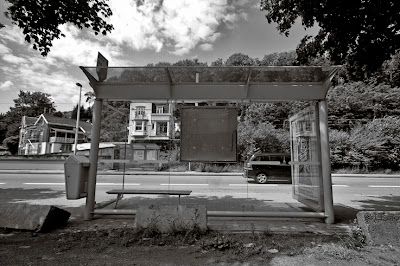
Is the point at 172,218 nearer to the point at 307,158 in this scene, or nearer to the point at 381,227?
the point at 381,227

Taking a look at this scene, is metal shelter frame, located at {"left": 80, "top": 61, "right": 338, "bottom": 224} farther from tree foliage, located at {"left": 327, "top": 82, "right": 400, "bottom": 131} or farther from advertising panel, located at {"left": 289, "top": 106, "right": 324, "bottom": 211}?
tree foliage, located at {"left": 327, "top": 82, "right": 400, "bottom": 131}

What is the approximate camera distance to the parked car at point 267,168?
44.4 feet

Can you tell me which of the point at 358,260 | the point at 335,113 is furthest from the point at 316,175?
the point at 335,113

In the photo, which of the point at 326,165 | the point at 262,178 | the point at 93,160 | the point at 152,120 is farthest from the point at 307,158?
the point at 262,178

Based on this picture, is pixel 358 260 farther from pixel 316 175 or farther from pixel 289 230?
pixel 316 175

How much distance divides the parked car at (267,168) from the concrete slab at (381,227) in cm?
919

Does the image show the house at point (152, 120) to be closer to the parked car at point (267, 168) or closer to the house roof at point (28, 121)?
the parked car at point (267, 168)

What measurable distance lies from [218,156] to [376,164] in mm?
19566

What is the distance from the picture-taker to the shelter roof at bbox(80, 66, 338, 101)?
5613mm

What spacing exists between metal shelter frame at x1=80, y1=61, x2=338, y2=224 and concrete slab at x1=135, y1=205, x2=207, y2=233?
1129 millimetres

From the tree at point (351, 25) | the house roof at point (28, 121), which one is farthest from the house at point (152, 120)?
the house roof at point (28, 121)

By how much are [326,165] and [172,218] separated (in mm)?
3514

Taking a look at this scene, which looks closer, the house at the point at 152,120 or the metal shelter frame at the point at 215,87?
the metal shelter frame at the point at 215,87

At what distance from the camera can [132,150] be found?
7.31 m
